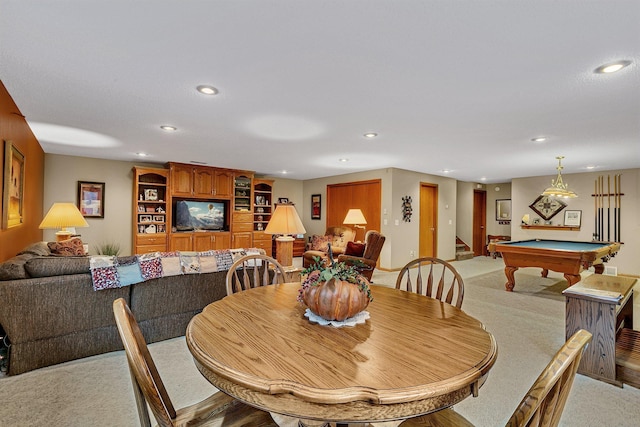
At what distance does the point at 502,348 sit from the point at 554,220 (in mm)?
6026

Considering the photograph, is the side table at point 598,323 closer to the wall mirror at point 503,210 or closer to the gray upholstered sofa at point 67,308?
the gray upholstered sofa at point 67,308

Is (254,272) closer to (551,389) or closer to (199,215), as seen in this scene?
(551,389)

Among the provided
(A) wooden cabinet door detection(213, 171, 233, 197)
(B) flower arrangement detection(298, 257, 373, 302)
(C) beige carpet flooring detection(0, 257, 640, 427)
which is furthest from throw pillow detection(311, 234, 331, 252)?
(B) flower arrangement detection(298, 257, 373, 302)

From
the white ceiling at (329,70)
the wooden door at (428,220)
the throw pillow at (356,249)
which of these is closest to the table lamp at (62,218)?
the white ceiling at (329,70)

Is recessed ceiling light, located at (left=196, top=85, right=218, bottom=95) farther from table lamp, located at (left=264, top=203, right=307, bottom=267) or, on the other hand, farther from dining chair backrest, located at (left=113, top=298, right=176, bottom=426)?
dining chair backrest, located at (left=113, top=298, right=176, bottom=426)

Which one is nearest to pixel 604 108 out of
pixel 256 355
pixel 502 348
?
pixel 502 348

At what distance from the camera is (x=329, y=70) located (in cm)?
218

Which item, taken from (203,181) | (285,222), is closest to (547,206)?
(285,222)

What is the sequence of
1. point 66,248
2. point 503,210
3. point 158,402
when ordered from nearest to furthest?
point 158,402, point 66,248, point 503,210

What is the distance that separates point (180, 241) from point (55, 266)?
4.14 meters

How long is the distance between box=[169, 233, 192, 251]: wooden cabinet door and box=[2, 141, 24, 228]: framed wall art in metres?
2.78

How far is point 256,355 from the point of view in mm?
1060

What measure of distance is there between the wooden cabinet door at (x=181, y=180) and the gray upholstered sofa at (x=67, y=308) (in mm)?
3565

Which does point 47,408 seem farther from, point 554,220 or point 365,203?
point 554,220
